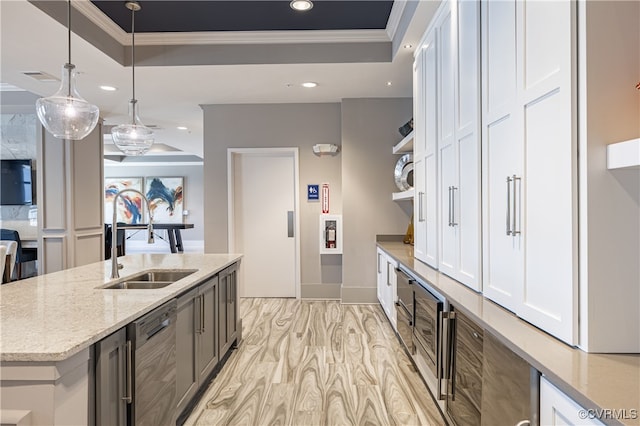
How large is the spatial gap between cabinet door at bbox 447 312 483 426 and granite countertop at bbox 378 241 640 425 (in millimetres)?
122

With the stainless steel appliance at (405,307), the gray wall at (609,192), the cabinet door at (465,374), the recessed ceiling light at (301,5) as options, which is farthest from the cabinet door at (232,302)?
the gray wall at (609,192)

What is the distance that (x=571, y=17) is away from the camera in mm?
Result: 1261

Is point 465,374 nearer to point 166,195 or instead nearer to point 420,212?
point 420,212

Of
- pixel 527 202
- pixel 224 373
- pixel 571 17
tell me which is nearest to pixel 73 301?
pixel 224 373

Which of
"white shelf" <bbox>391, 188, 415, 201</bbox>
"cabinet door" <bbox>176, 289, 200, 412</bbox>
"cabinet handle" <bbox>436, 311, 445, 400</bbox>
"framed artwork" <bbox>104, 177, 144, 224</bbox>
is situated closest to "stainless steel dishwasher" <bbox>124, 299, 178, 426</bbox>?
Answer: "cabinet door" <bbox>176, 289, 200, 412</bbox>

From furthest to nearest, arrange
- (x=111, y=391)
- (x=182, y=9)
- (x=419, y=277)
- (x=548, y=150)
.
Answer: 1. (x=182, y=9)
2. (x=419, y=277)
3. (x=111, y=391)
4. (x=548, y=150)

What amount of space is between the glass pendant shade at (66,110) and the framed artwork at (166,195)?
31.3ft

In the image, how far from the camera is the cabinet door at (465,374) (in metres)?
1.68

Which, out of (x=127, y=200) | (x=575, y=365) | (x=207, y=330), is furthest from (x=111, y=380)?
(x=127, y=200)

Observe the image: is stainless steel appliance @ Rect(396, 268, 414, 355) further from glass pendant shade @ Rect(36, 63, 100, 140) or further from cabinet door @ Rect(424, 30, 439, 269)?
glass pendant shade @ Rect(36, 63, 100, 140)

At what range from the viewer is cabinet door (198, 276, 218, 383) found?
2.57 meters

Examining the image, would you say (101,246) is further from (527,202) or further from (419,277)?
(527,202)

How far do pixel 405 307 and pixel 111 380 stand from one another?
2.15 m

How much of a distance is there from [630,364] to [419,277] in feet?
5.12
